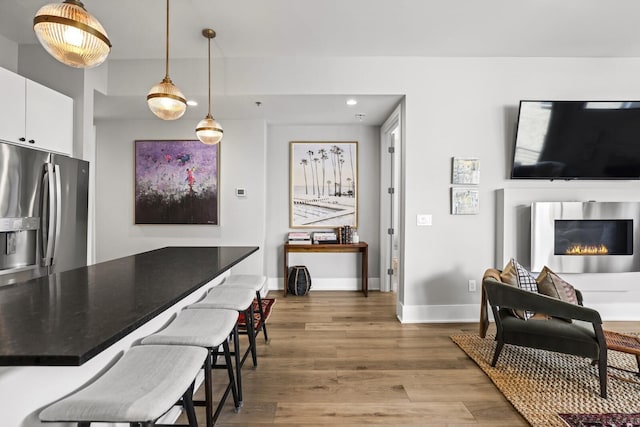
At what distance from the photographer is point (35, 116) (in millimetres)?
2654

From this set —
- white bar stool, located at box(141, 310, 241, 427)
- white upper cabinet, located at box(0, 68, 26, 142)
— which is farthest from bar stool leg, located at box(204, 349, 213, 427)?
white upper cabinet, located at box(0, 68, 26, 142)

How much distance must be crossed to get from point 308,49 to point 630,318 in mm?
4473

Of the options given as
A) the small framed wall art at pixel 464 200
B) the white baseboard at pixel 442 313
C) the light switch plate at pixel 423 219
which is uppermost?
the small framed wall art at pixel 464 200

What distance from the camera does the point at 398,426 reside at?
1.78 m

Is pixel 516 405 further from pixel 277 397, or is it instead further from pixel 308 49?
pixel 308 49

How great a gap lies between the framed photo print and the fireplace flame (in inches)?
99.7

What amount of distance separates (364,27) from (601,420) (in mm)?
3228

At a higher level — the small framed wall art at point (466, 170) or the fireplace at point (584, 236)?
the small framed wall art at point (466, 170)

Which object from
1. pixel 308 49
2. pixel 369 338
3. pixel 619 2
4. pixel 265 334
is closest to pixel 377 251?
pixel 369 338

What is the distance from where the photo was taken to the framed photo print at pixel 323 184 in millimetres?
4734

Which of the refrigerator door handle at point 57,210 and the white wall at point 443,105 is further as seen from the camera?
the white wall at point 443,105

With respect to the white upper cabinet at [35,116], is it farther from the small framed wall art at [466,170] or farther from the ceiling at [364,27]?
the small framed wall art at [466,170]

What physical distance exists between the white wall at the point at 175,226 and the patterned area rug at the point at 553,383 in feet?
9.48

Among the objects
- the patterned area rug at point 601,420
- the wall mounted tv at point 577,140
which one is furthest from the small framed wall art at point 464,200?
the patterned area rug at point 601,420
